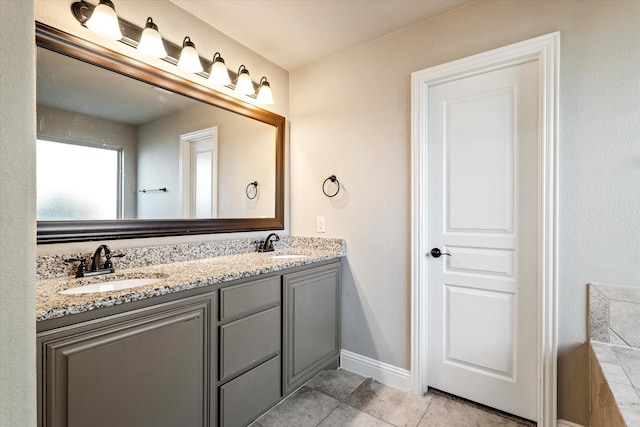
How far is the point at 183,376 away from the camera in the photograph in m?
1.32

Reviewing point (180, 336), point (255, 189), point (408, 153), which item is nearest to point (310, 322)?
point (180, 336)

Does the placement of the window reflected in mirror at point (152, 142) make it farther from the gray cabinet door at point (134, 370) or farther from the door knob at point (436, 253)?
the door knob at point (436, 253)

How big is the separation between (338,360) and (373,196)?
4.12 ft

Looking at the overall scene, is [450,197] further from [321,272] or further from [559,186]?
[321,272]

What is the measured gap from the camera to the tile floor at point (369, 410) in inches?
67.2

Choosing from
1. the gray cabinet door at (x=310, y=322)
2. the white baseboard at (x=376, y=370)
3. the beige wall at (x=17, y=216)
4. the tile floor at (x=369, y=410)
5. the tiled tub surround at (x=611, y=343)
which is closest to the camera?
the beige wall at (x=17, y=216)

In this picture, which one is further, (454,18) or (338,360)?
(338,360)

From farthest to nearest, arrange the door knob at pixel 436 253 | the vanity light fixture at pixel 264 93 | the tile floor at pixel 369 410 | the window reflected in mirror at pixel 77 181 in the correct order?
the vanity light fixture at pixel 264 93, the door knob at pixel 436 253, the tile floor at pixel 369 410, the window reflected in mirror at pixel 77 181

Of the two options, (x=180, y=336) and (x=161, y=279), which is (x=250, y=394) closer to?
(x=180, y=336)

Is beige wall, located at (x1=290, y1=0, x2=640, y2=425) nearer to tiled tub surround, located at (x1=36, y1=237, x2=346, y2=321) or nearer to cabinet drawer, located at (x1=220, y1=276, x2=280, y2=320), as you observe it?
tiled tub surround, located at (x1=36, y1=237, x2=346, y2=321)

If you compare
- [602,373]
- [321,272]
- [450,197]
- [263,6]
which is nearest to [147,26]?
[263,6]

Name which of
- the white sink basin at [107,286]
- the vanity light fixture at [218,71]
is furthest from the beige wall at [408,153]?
the white sink basin at [107,286]

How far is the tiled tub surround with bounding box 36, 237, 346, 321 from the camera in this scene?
3.44ft

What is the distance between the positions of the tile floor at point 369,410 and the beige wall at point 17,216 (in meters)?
1.50
